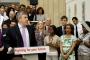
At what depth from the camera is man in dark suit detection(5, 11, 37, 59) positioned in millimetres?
7297

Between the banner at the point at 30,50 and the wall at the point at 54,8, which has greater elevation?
the wall at the point at 54,8

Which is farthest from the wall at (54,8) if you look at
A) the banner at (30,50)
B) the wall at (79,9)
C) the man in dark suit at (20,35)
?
the man in dark suit at (20,35)

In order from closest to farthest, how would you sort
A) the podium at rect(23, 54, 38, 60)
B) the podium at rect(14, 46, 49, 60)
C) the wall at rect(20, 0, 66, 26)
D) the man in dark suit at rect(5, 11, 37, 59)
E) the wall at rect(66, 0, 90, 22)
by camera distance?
the man in dark suit at rect(5, 11, 37, 59) < the podium at rect(14, 46, 49, 60) < the podium at rect(23, 54, 38, 60) < the wall at rect(66, 0, 90, 22) < the wall at rect(20, 0, 66, 26)

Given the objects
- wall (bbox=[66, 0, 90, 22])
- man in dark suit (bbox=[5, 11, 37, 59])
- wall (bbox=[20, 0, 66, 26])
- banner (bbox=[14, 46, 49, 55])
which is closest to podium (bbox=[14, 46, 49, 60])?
banner (bbox=[14, 46, 49, 55])

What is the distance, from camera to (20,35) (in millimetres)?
7348

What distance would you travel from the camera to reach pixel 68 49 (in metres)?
8.65

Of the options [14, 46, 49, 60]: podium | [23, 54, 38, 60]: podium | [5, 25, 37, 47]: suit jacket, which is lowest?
[23, 54, 38, 60]: podium

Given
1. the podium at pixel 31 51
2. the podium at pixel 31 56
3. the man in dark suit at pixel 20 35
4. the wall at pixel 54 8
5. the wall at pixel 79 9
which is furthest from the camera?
the wall at pixel 54 8

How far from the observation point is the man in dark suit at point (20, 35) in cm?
730

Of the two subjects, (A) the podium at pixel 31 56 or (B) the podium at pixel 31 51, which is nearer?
(B) the podium at pixel 31 51

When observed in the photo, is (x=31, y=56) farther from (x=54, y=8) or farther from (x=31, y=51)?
(x=54, y=8)

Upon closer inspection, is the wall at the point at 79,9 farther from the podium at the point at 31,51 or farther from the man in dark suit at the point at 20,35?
the man in dark suit at the point at 20,35

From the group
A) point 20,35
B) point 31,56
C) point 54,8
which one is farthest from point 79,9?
point 20,35

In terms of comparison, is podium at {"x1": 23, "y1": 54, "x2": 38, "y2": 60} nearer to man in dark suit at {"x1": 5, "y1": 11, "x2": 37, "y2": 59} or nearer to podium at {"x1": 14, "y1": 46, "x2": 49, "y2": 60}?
podium at {"x1": 14, "y1": 46, "x2": 49, "y2": 60}
